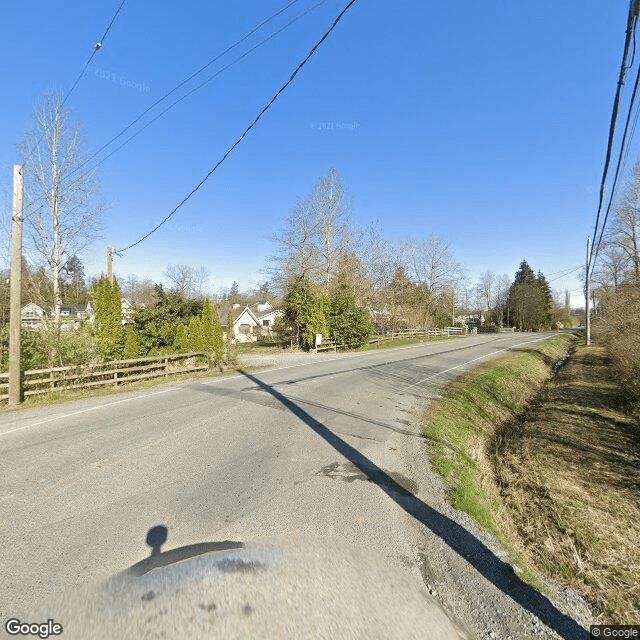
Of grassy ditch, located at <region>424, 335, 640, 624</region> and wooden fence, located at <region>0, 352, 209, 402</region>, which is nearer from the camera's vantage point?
grassy ditch, located at <region>424, 335, 640, 624</region>

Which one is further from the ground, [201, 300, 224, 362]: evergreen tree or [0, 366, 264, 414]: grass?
[201, 300, 224, 362]: evergreen tree

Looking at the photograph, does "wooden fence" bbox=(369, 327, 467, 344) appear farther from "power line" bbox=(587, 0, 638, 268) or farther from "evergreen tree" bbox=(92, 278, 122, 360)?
"power line" bbox=(587, 0, 638, 268)

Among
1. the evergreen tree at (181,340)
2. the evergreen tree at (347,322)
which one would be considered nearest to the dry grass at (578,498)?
the evergreen tree at (181,340)

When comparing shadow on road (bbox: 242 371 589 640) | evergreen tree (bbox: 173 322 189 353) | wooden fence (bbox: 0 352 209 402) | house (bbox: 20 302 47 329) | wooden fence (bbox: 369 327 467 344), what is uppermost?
house (bbox: 20 302 47 329)

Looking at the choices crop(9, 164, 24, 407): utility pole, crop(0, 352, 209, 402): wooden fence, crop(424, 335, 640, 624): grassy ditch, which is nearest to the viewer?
crop(424, 335, 640, 624): grassy ditch

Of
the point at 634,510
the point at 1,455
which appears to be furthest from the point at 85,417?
the point at 634,510

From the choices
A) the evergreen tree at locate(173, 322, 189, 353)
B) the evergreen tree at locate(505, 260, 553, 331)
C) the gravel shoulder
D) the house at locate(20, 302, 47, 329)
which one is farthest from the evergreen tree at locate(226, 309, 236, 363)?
the evergreen tree at locate(505, 260, 553, 331)

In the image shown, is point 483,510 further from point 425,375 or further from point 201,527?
point 425,375

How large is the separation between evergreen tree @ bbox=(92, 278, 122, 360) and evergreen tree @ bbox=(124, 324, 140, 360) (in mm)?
269

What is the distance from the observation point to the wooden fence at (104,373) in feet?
33.2

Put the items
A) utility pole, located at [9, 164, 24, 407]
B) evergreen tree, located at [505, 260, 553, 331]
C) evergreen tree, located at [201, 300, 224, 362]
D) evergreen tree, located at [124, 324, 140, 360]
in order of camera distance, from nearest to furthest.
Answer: utility pole, located at [9, 164, 24, 407] → evergreen tree, located at [124, 324, 140, 360] → evergreen tree, located at [201, 300, 224, 362] → evergreen tree, located at [505, 260, 553, 331]

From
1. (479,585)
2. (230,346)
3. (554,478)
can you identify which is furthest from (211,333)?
(479,585)

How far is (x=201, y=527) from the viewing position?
137 inches

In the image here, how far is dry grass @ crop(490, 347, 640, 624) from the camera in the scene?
10.5ft
